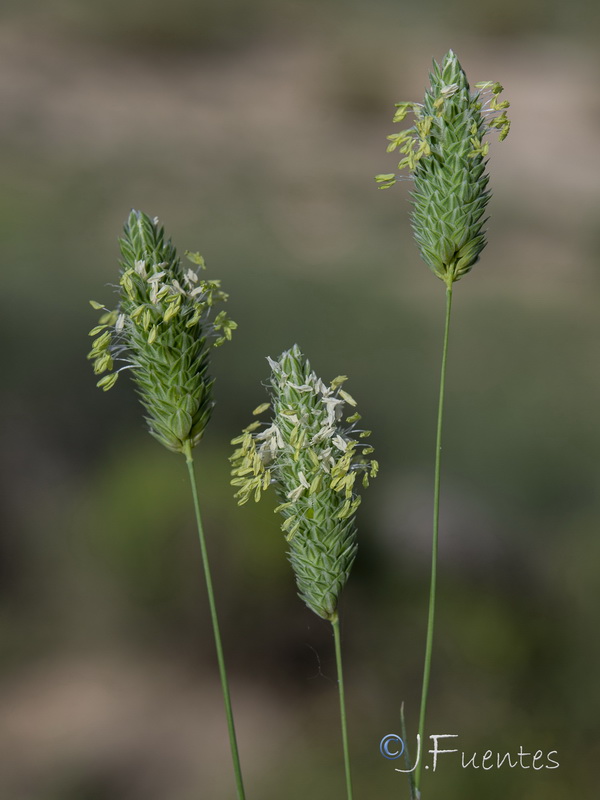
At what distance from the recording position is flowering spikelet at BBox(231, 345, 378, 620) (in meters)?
0.71

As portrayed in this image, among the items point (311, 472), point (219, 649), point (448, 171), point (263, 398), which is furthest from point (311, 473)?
point (263, 398)

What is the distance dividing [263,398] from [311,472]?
1953 millimetres

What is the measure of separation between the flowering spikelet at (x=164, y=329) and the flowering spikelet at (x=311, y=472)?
55 mm

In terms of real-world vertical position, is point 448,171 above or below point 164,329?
above

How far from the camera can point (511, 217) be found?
4.10m

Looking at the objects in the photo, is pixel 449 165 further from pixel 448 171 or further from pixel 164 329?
pixel 164 329

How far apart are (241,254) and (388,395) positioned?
1.02 m

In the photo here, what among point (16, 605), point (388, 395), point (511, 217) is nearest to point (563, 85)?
point (511, 217)

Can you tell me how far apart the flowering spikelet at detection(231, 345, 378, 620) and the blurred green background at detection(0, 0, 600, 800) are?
52.6 inches

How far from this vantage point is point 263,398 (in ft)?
8.72

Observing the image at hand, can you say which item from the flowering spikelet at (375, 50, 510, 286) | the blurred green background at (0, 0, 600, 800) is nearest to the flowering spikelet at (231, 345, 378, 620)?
the flowering spikelet at (375, 50, 510, 286)

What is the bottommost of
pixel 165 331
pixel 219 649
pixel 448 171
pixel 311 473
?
pixel 219 649

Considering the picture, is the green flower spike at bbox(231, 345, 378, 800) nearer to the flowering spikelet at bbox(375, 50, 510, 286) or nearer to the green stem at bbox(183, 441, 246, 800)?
the green stem at bbox(183, 441, 246, 800)

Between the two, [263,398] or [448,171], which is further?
[263,398]
